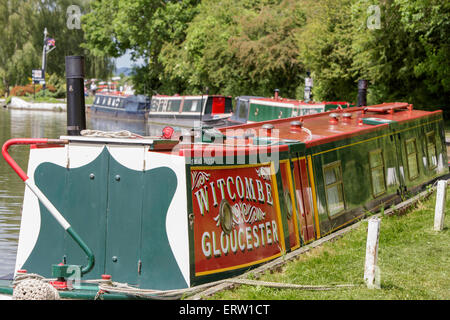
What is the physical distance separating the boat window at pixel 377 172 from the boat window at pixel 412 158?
5.19 ft

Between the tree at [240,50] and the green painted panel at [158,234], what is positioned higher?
the tree at [240,50]

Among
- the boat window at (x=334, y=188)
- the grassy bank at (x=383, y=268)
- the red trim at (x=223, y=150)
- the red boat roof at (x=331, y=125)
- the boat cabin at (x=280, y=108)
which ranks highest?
the boat cabin at (x=280, y=108)

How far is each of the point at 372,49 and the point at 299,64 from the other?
986cm

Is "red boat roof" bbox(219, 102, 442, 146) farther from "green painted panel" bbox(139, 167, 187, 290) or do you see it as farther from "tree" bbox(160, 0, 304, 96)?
"tree" bbox(160, 0, 304, 96)

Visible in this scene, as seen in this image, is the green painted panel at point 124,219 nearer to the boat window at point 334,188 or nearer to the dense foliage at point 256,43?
the boat window at point 334,188

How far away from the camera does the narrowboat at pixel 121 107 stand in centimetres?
4534

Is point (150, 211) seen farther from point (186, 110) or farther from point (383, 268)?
point (186, 110)

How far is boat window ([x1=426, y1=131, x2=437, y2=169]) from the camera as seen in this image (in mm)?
14896

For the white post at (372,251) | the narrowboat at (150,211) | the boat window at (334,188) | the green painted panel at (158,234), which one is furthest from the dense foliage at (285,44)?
the green painted panel at (158,234)

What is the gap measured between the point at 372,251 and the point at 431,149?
881cm

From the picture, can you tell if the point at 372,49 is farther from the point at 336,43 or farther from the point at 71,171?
the point at 71,171

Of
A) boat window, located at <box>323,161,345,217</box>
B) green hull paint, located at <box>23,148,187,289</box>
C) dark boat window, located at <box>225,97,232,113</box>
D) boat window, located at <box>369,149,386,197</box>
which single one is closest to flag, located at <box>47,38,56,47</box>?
dark boat window, located at <box>225,97,232,113</box>
